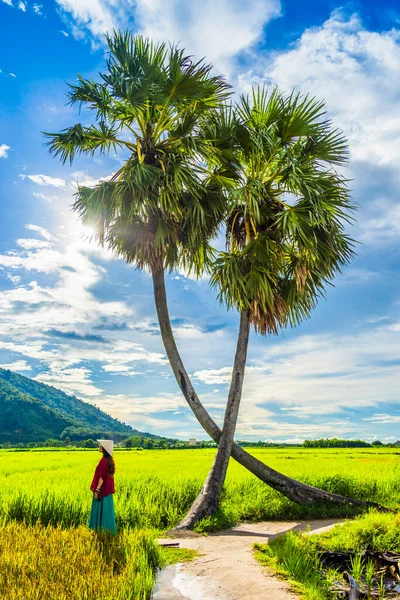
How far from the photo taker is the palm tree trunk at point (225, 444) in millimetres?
11859

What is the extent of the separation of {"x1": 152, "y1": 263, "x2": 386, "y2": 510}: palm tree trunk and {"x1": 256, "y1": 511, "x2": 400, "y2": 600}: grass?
11.4 ft

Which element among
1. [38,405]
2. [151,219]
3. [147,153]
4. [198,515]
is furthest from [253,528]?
[38,405]

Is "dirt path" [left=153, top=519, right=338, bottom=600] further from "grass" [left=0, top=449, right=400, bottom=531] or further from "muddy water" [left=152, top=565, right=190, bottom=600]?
"grass" [left=0, top=449, right=400, bottom=531]

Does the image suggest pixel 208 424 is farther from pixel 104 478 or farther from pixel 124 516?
pixel 104 478

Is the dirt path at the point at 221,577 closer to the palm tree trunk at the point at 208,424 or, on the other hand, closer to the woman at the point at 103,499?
the woman at the point at 103,499

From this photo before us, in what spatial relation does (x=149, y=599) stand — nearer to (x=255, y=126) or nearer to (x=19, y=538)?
(x=19, y=538)

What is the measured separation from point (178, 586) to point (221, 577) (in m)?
0.66

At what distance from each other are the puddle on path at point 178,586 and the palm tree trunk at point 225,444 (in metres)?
4.12

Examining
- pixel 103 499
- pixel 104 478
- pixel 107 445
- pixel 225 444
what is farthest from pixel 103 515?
pixel 225 444

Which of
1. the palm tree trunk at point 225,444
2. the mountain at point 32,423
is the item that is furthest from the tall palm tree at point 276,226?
the mountain at point 32,423

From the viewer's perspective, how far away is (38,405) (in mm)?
71125

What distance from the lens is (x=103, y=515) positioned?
947 centimetres

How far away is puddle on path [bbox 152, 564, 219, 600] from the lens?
635cm

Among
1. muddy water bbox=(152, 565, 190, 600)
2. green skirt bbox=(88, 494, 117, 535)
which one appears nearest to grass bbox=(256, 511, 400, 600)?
muddy water bbox=(152, 565, 190, 600)
